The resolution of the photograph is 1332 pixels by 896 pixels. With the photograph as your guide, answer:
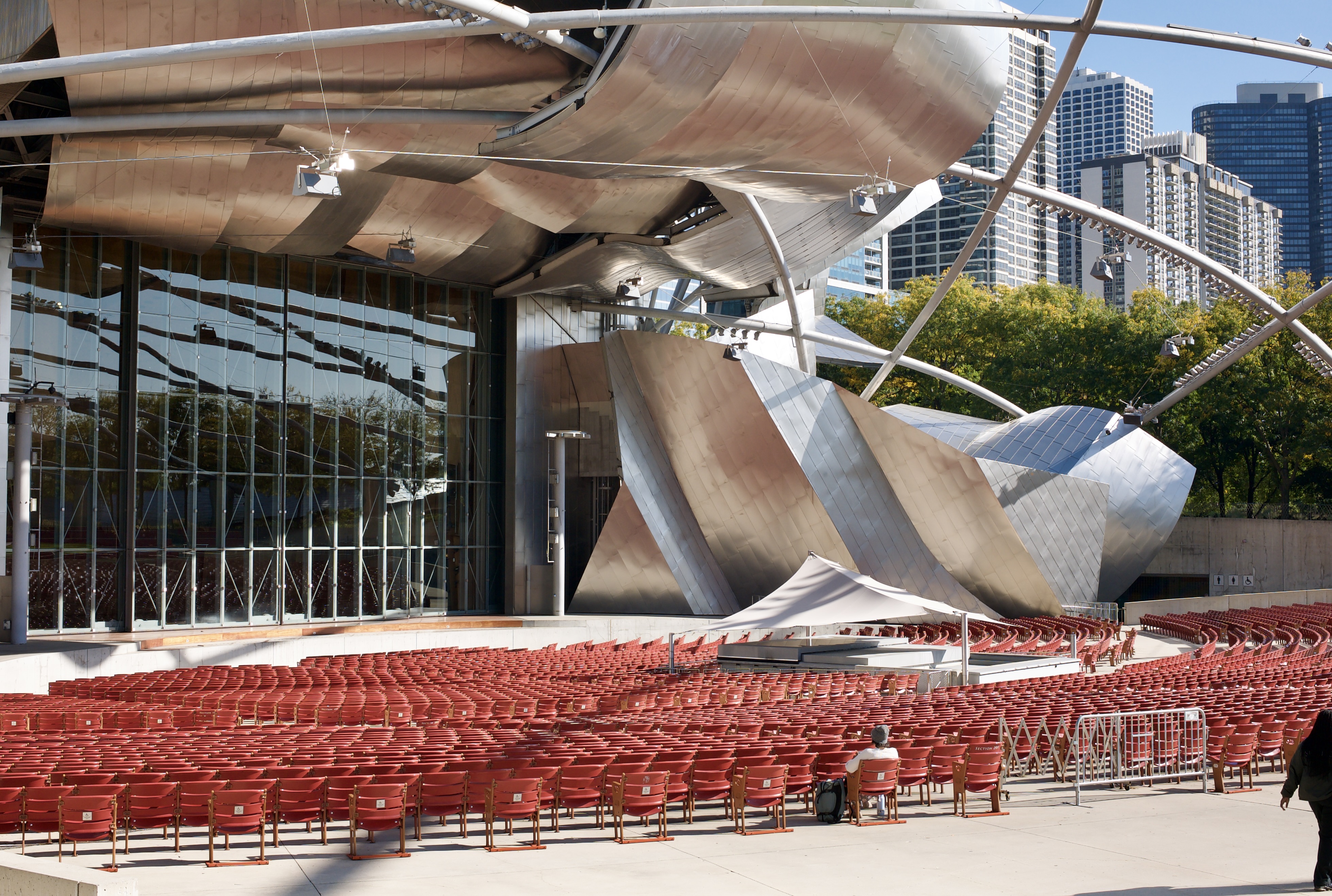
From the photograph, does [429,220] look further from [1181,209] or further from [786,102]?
[1181,209]

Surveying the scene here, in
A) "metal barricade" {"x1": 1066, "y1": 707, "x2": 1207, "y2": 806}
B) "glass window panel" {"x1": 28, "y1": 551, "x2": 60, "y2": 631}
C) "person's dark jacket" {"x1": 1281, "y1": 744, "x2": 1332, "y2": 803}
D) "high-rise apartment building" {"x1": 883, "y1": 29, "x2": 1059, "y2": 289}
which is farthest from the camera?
"high-rise apartment building" {"x1": 883, "y1": 29, "x2": 1059, "y2": 289}

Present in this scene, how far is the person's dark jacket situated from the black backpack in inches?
140

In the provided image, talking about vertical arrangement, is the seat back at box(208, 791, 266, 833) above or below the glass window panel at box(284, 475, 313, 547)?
below

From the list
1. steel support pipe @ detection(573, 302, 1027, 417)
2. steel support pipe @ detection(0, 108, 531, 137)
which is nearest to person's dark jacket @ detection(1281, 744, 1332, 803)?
steel support pipe @ detection(0, 108, 531, 137)

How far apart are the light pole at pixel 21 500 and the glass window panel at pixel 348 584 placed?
10.1m

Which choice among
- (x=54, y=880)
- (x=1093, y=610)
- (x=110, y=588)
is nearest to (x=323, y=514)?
(x=110, y=588)

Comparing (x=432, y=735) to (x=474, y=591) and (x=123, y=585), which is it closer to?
(x=123, y=585)

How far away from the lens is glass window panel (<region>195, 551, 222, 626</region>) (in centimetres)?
3416

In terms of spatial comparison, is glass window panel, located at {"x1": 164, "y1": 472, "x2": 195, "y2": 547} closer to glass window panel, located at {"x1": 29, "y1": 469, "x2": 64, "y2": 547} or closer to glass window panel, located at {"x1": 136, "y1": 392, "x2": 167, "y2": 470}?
glass window panel, located at {"x1": 136, "y1": 392, "x2": 167, "y2": 470}

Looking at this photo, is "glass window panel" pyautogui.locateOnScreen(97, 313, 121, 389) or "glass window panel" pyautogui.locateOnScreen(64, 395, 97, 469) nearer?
"glass window panel" pyautogui.locateOnScreen(64, 395, 97, 469)

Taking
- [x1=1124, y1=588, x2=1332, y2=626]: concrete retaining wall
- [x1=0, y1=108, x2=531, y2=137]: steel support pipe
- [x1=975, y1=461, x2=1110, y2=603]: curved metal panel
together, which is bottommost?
[x1=1124, y1=588, x2=1332, y2=626]: concrete retaining wall

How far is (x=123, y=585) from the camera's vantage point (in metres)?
32.5

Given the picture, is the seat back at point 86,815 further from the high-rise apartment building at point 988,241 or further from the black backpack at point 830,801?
the high-rise apartment building at point 988,241

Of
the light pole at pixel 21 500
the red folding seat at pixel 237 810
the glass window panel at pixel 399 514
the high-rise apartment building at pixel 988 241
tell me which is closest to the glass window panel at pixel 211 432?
the glass window panel at pixel 399 514
